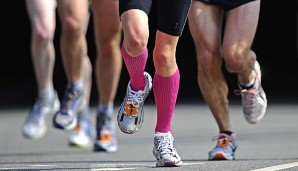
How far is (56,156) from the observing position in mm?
9531

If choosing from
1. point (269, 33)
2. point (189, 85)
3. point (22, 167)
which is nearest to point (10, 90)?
point (189, 85)

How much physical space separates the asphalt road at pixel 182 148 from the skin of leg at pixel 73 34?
74cm

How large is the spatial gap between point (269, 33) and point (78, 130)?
53.4 feet

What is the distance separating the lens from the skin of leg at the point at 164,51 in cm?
756

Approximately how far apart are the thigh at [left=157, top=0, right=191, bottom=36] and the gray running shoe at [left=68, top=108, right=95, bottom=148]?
3.65m

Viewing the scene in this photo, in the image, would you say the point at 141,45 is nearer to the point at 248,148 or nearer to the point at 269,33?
the point at 248,148

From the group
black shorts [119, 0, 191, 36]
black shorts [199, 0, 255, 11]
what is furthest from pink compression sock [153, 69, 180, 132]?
black shorts [199, 0, 255, 11]

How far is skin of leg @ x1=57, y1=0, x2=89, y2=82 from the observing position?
9914 mm

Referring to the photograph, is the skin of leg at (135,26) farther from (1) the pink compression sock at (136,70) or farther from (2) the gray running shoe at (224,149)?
(2) the gray running shoe at (224,149)

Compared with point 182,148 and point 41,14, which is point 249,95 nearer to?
point 182,148

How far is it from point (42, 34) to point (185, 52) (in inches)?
681

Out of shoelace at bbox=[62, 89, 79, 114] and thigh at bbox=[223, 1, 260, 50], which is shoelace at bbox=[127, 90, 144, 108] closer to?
thigh at bbox=[223, 1, 260, 50]

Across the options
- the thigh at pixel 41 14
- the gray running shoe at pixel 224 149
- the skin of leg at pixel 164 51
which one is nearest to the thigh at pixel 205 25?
the gray running shoe at pixel 224 149

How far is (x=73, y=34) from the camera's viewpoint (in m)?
10.1
